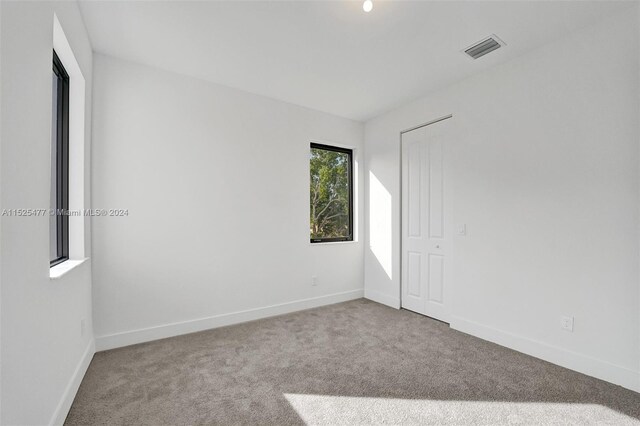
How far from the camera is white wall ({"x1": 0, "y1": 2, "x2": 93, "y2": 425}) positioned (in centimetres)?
120

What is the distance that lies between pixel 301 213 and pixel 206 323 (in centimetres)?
172

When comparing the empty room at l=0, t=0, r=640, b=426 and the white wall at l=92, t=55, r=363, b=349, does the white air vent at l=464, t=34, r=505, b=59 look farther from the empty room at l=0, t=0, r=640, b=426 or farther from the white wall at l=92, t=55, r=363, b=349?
the white wall at l=92, t=55, r=363, b=349

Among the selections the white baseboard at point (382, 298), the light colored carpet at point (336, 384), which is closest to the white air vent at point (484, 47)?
the light colored carpet at point (336, 384)

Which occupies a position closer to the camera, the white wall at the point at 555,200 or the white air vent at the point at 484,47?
the white wall at the point at 555,200

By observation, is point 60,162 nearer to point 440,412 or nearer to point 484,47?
point 440,412

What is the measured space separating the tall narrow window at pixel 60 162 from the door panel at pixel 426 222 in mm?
3520

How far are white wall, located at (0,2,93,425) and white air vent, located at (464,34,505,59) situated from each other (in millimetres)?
3012

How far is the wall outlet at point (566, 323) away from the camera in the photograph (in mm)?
2488

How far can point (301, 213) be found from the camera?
4078 millimetres

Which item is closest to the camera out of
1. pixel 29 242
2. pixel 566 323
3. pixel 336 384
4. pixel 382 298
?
pixel 29 242

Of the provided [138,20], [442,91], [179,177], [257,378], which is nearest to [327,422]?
[257,378]

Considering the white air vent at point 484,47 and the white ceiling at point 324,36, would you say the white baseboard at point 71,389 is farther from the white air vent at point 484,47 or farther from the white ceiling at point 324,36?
the white air vent at point 484,47

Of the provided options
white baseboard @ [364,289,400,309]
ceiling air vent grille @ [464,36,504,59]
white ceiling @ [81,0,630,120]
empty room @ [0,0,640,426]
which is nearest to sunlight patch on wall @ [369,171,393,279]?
empty room @ [0,0,640,426]

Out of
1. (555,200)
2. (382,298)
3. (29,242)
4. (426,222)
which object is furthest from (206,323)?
(555,200)
